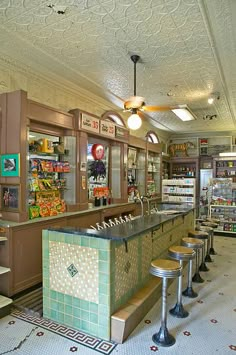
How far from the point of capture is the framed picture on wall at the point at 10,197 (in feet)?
11.6

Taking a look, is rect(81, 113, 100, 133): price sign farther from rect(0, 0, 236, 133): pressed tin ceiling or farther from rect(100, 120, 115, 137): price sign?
rect(0, 0, 236, 133): pressed tin ceiling

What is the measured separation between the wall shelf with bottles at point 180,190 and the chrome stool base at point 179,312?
5294 millimetres

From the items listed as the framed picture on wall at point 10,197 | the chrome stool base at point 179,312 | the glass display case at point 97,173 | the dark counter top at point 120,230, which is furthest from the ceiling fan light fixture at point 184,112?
the chrome stool base at point 179,312

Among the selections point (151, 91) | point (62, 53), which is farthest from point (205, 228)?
point (62, 53)

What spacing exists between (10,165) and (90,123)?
185 centimetres

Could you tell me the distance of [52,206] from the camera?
416cm

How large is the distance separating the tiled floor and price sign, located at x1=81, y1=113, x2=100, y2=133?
3.18 m

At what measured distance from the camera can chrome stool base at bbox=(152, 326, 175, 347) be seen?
248cm

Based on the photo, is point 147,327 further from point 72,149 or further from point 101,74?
Result: point 101,74

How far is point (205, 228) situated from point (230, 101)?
121 inches

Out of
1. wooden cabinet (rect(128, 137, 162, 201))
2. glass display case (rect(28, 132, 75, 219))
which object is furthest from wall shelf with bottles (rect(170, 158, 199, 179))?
glass display case (rect(28, 132, 75, 219))

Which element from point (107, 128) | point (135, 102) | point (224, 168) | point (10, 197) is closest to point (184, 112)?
point (107, 128)

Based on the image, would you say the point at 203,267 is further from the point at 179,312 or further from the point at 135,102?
the point at 135,102

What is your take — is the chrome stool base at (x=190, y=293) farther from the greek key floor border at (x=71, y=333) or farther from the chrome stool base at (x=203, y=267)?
the greek key floor border at (x=71, y=333)
